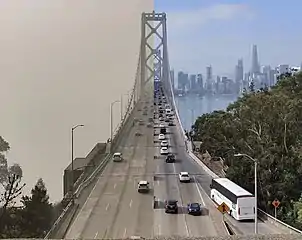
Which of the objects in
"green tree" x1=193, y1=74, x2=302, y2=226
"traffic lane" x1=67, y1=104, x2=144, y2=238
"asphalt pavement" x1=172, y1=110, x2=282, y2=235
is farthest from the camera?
"green tree" x1=193, y1=74, x2=302, y2=226

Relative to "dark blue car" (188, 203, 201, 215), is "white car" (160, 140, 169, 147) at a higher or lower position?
lower

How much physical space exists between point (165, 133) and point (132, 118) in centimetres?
270

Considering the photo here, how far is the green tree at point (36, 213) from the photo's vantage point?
6.09m

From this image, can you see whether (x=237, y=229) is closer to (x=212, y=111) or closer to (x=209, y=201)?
(x=209, y=201)

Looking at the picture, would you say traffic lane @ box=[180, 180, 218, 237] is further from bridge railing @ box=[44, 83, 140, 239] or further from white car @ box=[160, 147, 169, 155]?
white car @ box=[160, 147, 169, 155]

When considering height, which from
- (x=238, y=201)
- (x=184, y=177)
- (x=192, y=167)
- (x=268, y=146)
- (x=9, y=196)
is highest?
(x=268, y=146)

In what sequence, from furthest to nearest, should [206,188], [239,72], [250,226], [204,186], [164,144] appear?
[239,72], [164,144], [204,186], [206,188], [250,226]

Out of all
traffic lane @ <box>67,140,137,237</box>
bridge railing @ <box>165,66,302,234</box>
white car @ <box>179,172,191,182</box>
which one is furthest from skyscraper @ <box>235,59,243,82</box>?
white car @ <box>179,172,191,182</box>

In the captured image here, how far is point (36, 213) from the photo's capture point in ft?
22.0

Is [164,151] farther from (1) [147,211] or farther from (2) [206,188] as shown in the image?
(1) [147,211]

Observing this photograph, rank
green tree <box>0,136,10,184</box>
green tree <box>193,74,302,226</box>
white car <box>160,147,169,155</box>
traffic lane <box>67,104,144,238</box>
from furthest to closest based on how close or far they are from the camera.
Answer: white car <box>160,147,169,155</box> < green tree <box>193,74,302,226</box> < green tree <box>0,136,10,184</box> < traffic lane <box>67,104,144,238</box>

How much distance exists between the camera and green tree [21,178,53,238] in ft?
20.0

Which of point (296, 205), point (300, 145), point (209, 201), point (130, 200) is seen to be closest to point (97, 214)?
point (130, 200)

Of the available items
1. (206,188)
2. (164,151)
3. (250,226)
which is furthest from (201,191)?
(164,151)
